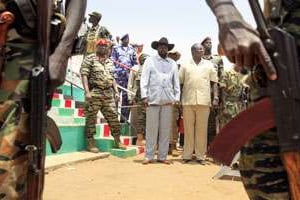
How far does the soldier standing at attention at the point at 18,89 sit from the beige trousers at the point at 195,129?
7.63 m

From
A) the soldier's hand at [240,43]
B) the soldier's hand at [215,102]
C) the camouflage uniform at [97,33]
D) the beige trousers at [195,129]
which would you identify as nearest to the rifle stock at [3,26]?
the soldier's hand at [240,43]

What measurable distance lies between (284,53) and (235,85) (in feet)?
28.5

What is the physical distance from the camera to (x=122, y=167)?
8.95m

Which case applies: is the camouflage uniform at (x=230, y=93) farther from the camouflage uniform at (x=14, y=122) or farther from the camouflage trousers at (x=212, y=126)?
the camouflage uniform at (x=14, y=122)

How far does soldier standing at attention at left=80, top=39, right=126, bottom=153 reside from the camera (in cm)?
984

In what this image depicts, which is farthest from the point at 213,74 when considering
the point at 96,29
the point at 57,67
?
the point at 57,67

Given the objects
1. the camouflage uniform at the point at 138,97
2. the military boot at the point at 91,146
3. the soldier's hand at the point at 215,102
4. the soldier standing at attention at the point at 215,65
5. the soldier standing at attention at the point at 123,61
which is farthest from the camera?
the soldier standing at attention at the point at 123,61

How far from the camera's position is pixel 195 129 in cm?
1005

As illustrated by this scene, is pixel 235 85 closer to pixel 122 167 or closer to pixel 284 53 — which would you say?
pixel 122 167

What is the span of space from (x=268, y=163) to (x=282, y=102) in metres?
0.23

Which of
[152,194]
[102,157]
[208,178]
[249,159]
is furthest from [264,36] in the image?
[102,157]

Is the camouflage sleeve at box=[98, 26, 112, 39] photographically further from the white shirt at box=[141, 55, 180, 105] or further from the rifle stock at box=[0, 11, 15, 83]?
the rifle stock at box=[0, 11, 15, 83]

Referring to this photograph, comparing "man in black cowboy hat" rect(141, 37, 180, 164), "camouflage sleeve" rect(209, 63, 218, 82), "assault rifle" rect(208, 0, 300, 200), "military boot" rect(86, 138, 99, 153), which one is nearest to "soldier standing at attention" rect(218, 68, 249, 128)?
"camouflage sleeve" rect(209, 63, 218, 82)

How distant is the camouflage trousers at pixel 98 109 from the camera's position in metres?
9.96
